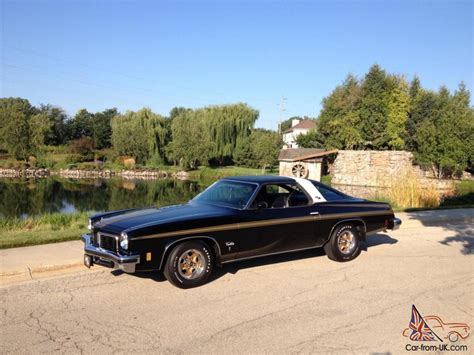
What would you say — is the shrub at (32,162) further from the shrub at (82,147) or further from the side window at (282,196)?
the side window at (282,196)

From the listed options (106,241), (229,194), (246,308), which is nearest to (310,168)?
(229,194)

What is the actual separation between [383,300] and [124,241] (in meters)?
3.47

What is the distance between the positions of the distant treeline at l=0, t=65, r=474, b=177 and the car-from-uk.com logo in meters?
37.0

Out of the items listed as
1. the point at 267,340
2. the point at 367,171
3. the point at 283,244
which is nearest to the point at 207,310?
the point at 267,340

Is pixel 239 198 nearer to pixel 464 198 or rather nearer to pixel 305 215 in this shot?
pixel 305 215

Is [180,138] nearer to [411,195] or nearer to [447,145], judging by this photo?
[447,145]

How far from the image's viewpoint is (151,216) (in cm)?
661

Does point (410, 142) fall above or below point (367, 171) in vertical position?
above

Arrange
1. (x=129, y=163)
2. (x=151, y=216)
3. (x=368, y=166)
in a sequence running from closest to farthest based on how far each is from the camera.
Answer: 1. (x=151, y=216)
2. (x=368, y=166)
3. (x=129, y=163)

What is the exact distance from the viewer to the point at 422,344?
4672mm

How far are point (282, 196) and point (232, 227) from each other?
1705mm

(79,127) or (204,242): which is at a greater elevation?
(79,127)

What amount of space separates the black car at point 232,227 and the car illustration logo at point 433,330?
251 centimetres

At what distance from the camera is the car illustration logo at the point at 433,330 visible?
15.9 feet
